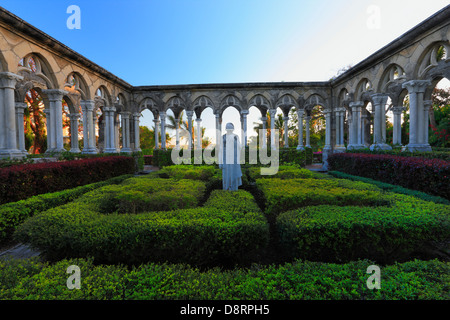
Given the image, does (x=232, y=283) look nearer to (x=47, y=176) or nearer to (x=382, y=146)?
(x=47, y=176)

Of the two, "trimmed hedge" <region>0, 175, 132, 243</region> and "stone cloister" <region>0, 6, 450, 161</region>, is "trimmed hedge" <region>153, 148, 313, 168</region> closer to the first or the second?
"stone cloister" <region>0, 6, 450, 161</region>

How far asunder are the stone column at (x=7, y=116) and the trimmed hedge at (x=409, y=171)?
38.8 feet

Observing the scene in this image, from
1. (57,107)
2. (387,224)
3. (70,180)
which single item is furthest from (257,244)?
(57,107)

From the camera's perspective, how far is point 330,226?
2.76 metres

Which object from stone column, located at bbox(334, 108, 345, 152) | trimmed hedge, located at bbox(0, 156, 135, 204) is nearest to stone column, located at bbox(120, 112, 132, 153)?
trimmed hedge, located at bbox(0, 156, 135, 204)

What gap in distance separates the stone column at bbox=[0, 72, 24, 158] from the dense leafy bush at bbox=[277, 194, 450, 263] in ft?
29.7

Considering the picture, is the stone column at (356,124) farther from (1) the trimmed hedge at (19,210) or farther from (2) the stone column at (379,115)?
(1) the trimmed hedge at (19,210)

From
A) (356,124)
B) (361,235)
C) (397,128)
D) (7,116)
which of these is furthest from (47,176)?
(397,128)

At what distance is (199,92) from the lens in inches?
675

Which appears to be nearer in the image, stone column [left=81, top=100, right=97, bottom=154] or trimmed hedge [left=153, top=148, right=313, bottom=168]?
stone column [left=81, top=100, right=97, bottom=154]

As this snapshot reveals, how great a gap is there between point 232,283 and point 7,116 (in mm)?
9373

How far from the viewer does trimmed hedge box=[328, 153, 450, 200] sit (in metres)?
5.08
